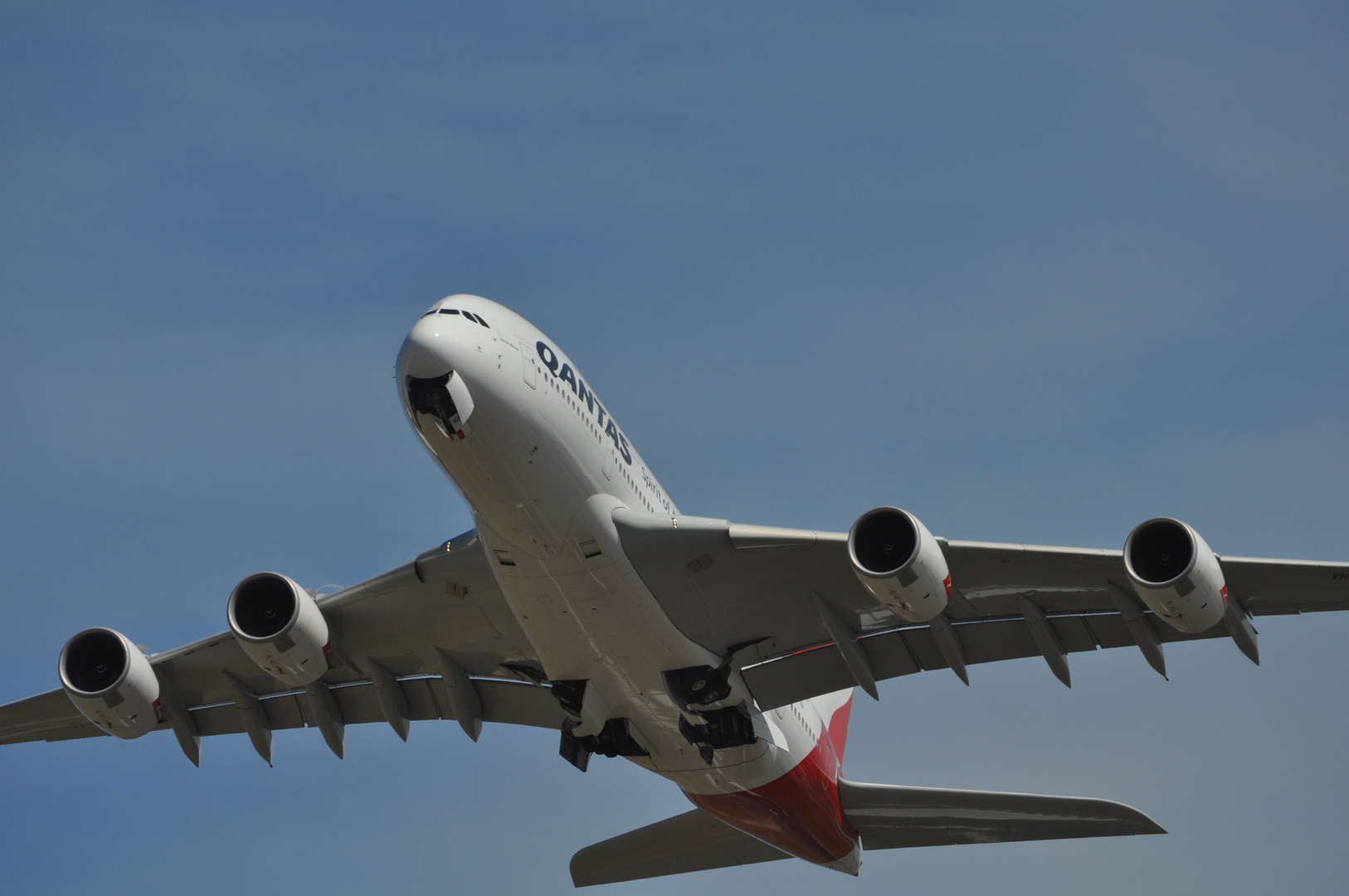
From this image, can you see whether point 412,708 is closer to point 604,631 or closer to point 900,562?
point 604,631

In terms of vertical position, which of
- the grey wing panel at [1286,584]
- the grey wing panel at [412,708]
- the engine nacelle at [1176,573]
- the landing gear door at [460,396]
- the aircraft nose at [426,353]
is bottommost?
the grey wing panel at [1286,584]

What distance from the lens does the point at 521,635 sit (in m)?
19.6

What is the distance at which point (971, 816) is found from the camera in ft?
70.9

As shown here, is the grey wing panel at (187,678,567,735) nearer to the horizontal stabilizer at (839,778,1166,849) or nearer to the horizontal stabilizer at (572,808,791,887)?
the horizontal stabilizer at (572,808,791,887)

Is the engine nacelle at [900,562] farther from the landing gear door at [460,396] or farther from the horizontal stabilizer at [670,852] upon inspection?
the horizontal stabilizer at [670,852]

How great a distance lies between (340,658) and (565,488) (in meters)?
6.37

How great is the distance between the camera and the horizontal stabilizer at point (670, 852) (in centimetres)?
2280

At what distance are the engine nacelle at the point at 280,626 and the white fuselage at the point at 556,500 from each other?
3.13 meters

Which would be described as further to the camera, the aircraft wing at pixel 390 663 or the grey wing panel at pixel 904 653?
the aircraft wing at pixel 390 663

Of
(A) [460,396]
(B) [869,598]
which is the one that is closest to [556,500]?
(A) [460,396]

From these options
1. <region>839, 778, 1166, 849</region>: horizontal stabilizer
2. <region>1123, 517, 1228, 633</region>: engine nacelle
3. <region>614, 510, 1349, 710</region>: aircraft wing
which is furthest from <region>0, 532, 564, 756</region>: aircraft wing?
<region>1123, 517, 1228, 633</region>: engine nacelle

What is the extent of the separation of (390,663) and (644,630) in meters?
5.26

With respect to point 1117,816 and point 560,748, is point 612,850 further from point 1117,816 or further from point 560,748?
point 1117,816

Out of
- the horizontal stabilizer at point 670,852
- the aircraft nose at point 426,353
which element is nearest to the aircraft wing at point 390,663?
the horizontal stabilizer at point 670,852
